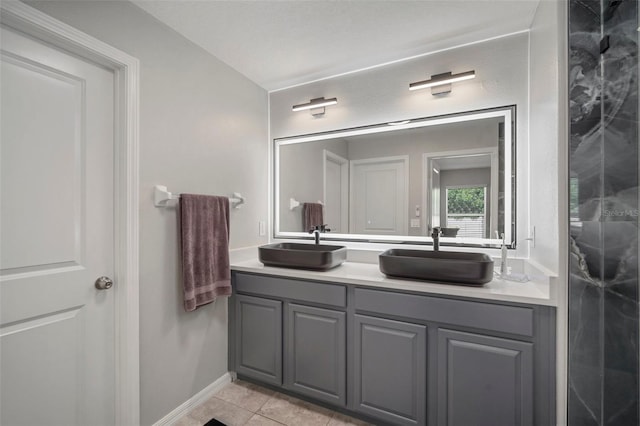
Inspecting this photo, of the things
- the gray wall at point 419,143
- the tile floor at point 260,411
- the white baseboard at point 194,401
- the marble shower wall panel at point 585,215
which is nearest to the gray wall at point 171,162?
the white baseboard at point 194,401

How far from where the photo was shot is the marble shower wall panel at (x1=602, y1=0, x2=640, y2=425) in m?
1.10

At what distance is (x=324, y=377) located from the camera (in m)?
→ 1.79

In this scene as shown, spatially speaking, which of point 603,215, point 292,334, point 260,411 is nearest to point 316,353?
point 292,334

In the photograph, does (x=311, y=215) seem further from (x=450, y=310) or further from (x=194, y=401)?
(x=194, y=401)

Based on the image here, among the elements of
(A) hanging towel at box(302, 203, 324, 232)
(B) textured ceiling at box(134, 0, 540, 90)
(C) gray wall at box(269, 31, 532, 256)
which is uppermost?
(B) textured ceiling at box(134, 0, 540, 90)

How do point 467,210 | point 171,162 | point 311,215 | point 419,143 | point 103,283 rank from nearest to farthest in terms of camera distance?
point 103,283 → point 171,162 → point 467,210 → point 419,143 → point 311,215

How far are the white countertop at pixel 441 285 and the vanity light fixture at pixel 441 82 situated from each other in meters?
1.25

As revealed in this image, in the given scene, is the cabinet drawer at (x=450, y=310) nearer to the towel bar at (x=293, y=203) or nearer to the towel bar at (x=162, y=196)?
the towel bar at (x=293, y=203)

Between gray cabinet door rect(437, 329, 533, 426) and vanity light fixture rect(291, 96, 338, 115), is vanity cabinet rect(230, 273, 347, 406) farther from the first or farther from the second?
vanity light fixture rect(291, 96, 338, 115)

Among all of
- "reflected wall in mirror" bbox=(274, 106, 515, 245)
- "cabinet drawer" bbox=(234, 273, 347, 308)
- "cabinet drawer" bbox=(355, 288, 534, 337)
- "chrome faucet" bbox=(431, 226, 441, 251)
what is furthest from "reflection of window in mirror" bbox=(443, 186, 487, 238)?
"cabinet drawer" bbox=(234, 273, 347, 308)

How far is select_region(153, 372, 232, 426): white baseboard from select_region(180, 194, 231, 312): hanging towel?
2.12 feet

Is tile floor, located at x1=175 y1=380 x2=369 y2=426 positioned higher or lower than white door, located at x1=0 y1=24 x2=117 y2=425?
lower

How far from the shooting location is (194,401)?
6.14 feet

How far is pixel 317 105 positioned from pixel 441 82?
0.98 meters
